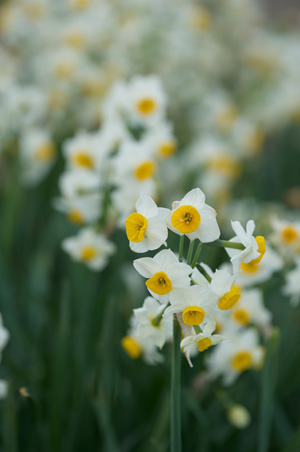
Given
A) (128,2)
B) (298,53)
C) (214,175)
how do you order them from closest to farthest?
(214,175)
(128,2)
(298,53)

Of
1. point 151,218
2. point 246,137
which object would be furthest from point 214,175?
point 151,218

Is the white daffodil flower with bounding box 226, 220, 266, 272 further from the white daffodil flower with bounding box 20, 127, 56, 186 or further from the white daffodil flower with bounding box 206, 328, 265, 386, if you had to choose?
the white daffodil flower with bounding box 20, 127, 56, 186

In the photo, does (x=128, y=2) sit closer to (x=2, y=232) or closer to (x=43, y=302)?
(x=2, y=232)

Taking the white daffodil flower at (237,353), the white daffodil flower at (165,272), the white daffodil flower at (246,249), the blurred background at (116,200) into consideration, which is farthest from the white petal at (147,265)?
the white daffodil flower at (237,353)

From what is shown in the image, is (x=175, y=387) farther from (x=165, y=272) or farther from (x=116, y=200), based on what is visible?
(x=116, y=200)

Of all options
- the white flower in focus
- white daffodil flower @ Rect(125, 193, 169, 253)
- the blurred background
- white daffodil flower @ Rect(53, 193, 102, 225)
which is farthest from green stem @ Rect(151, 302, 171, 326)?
white daffodil flower @ Rect(53, 193, 102, 225)

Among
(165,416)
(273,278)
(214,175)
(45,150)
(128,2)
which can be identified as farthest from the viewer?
(128,2)

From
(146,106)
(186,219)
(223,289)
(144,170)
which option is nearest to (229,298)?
(223,289)
